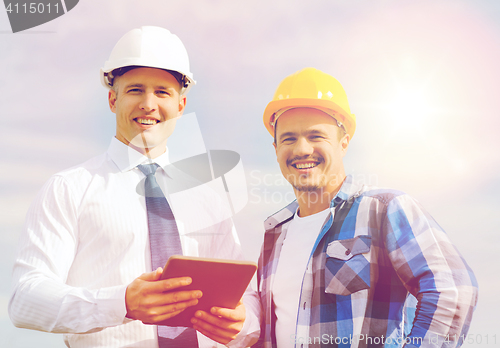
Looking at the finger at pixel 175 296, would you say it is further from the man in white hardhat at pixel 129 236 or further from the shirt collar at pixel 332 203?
the shirt collar at pixel 332 203

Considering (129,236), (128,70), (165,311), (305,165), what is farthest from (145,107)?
(165,311)

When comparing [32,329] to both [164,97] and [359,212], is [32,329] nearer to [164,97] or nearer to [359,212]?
[164,97]

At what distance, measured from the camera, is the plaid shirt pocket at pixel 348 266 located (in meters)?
4.30

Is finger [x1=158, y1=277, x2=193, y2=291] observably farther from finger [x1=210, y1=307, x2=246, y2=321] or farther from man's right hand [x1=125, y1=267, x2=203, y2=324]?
finger [x1=210, y1=307, x2=246, y2=321]

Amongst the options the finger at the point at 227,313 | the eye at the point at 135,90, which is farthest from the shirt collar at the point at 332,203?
the eye at the point at 135,90

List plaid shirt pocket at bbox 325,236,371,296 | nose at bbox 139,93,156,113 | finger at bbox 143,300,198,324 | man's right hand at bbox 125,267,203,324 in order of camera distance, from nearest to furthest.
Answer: man's right hand at bbox 125,267,203,324, finger at bbox 143,300,198,324, plaid shirt pocket at bbox 325,236,371,296, nose at bbox 139,93,156,113

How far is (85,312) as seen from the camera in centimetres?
364

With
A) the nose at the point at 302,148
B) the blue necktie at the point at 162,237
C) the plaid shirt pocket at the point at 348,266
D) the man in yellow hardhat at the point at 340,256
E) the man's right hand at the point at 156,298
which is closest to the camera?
the man's right hand at the point at 156,298

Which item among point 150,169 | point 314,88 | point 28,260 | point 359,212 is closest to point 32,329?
point 28,260

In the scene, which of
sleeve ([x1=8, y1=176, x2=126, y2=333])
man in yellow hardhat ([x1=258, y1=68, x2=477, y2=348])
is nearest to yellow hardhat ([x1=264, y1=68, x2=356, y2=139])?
man in yellow hardhat ([x1=258, y1=68, x2=477, y2=348])

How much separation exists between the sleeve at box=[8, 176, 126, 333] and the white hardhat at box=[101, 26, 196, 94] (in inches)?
52.8

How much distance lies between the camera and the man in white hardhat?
3.65 metres

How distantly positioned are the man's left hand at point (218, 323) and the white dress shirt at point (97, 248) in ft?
1.19

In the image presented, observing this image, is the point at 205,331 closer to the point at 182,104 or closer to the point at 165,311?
the point at 165,311
